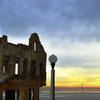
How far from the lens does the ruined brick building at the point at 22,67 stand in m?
25.1

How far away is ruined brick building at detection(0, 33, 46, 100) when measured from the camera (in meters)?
25.1

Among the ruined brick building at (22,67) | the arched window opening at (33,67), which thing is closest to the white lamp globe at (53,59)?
the ruined brick building at (22,67)

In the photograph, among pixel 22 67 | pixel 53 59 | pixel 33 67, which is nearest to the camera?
pixel 53 59

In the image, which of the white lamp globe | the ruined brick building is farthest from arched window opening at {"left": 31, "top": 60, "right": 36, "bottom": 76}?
the white lamp globe

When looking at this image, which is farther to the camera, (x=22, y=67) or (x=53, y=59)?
(x=22, y=67)

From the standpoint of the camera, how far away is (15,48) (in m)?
27.5

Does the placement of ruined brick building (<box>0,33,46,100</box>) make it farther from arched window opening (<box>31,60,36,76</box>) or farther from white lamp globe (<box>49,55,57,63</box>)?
white lamp globe (<box>49,55,57,63</box>)

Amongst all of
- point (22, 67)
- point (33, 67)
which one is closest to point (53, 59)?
point (22, 67)

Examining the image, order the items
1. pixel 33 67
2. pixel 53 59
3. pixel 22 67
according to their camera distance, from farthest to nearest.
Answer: pixel 33 67, pixel 22 67, pixel 53 59

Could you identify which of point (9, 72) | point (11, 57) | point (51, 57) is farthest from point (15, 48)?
point (51, 57)

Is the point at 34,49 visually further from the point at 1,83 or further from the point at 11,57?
the point at 1,83

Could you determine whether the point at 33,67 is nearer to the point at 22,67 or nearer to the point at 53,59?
the point at 22,67

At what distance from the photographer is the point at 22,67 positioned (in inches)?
1089

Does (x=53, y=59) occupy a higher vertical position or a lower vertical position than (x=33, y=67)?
higher
